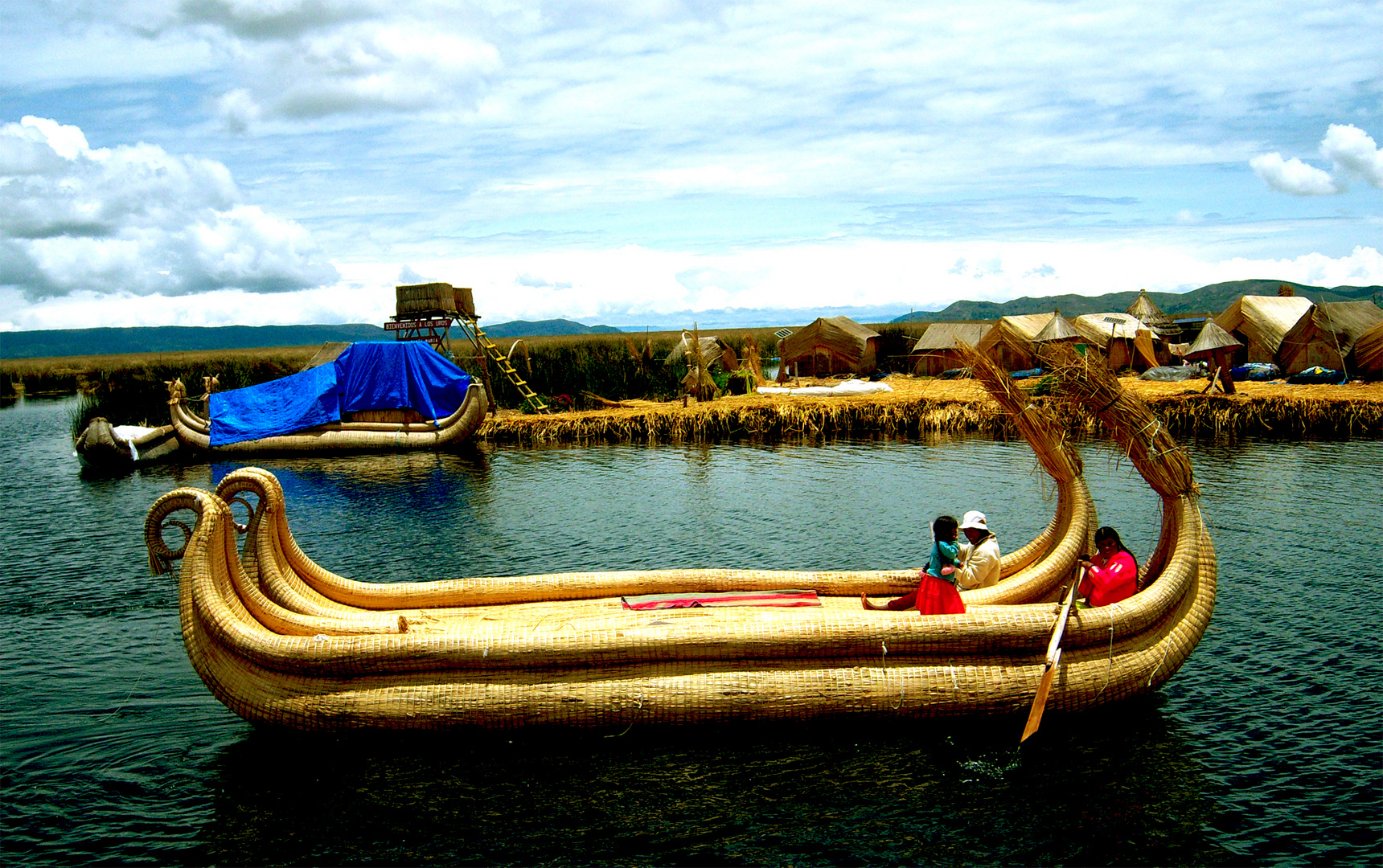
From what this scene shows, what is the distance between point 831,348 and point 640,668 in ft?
108

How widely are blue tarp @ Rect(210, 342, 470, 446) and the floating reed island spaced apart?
5.67 feet

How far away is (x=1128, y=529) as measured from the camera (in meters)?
13.8

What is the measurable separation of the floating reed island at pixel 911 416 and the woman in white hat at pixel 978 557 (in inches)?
643

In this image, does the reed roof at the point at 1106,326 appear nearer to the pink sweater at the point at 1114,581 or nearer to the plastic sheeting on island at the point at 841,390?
the plastic sheeting on island at the point at 841,390

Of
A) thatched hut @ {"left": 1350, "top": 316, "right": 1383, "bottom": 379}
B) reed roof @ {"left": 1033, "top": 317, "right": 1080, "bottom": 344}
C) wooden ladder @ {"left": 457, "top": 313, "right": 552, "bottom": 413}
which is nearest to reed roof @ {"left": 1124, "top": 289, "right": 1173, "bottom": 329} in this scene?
reed roof @ {"left": 1033, "top": 317, "right": 1080, "bottom": 344}

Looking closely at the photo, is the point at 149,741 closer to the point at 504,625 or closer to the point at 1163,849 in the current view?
the point at 504,625

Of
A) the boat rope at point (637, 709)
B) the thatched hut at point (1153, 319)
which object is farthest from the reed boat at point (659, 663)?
the thatched hut at point (1153, 319)

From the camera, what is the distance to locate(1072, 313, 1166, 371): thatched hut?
110 ft

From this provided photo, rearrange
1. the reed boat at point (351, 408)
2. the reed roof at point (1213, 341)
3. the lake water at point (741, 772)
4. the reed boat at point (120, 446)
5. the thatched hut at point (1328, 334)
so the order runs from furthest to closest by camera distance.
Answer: the reed roof at point (1213, 341), the thatched hut at point (1328, 334), the reed boat at point (351, 408), the reed boat at point (120, 446), the lake water at point (741, 772)

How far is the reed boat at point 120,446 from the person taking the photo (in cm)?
2488

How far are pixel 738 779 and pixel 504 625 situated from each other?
242 cm

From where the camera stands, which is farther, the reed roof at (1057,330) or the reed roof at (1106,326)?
the reed roof at (1106,326)

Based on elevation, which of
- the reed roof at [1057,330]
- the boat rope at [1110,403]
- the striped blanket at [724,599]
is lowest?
the striped blanket at [724,599]

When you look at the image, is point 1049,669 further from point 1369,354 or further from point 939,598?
point 1369,354
